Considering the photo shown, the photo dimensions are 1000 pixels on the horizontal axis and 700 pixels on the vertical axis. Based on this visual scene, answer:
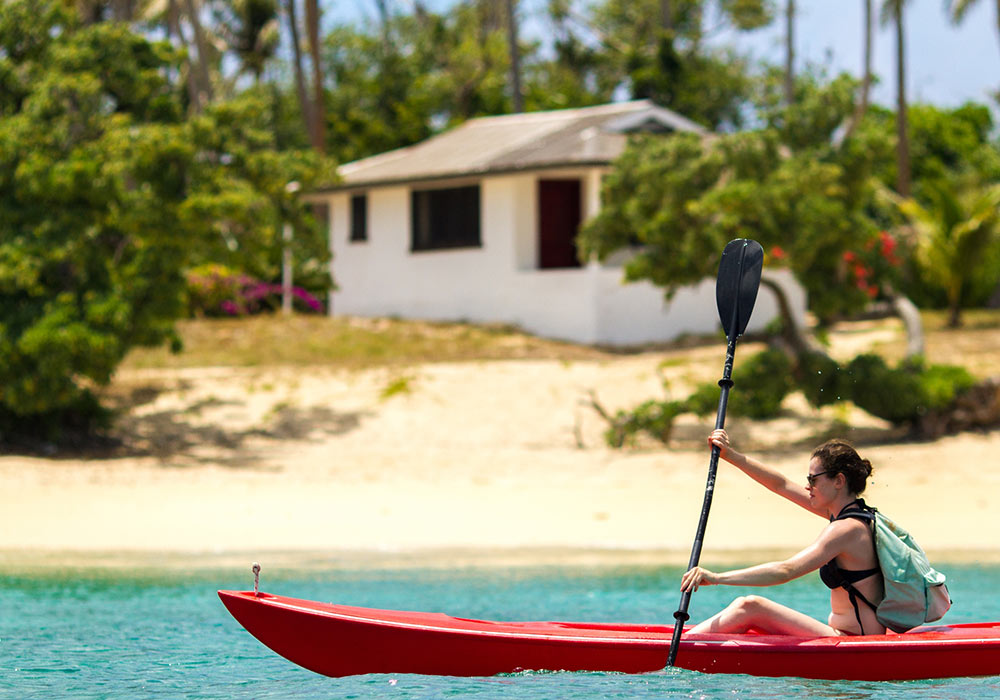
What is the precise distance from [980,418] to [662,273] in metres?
4.16

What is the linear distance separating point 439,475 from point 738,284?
7.42 meters

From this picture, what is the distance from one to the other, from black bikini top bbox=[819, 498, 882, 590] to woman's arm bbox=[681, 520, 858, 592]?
7 centimetres

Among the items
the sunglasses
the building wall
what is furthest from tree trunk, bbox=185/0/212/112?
the sunglasses

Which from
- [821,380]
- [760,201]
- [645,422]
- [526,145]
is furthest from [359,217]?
[821,380]

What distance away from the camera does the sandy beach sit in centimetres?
1186

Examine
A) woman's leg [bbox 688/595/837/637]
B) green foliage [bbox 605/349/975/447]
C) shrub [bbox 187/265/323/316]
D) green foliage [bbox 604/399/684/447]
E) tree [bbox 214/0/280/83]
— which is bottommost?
woman's leg [bbox 688/595/837/637]

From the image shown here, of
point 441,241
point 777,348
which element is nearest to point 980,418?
point 777,348

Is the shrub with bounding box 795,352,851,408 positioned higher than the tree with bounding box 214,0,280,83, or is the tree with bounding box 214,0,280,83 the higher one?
the tree with bounding box 214,0,280,83

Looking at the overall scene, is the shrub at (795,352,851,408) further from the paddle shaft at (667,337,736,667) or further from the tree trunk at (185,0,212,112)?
the tree trunk at (185,0,212,112)

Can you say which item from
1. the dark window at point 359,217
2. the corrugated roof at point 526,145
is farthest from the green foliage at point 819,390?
the dark window at point 359,217

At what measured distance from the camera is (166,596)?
9.87 m

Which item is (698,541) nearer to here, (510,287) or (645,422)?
(645,422)

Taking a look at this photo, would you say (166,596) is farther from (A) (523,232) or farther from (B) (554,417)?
(A) (523,232)

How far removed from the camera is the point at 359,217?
2675cm
